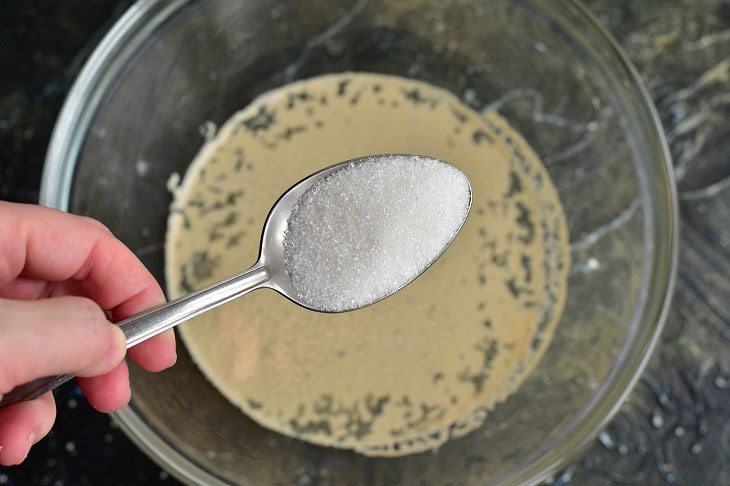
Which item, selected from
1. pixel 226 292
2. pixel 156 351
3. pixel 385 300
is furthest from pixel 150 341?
pixel 385 300

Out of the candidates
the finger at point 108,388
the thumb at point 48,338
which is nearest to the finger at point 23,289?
the finger at point 108,388

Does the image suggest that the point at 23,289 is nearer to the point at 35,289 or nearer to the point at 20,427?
the point at 35,289

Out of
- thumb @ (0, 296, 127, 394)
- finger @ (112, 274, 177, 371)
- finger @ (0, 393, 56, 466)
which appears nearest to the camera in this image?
thumb @ (0, 296, 127, 394)

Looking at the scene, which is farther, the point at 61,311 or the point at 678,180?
the point at 678,180

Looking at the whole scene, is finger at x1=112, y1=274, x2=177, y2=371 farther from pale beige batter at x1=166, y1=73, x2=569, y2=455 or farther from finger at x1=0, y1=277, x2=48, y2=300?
pale beige batter at x1=166, y1=73, x2=569, y2=455

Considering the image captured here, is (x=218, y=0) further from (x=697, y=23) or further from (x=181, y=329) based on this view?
(x=697, y=23)

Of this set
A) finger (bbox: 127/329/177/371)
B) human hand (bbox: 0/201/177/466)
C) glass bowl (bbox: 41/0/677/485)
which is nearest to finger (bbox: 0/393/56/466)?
human hand (bbox: 0/201/177/466)
